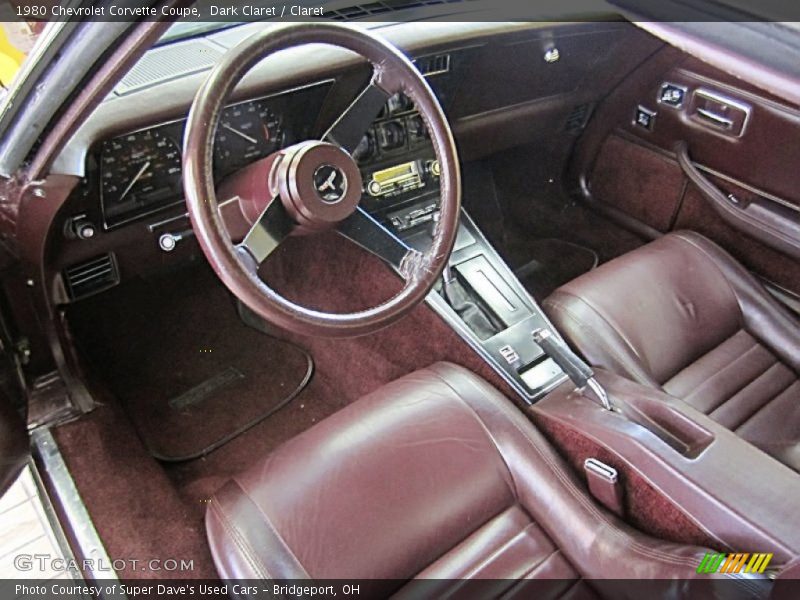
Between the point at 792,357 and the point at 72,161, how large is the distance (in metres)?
1.64

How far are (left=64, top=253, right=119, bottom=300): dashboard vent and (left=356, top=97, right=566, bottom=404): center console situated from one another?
1.99ft

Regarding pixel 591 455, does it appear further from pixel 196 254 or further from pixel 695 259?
pixel 196 254

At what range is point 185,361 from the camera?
78.8 inches

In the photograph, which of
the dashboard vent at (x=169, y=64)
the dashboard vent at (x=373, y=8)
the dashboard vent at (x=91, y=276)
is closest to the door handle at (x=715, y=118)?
the dashboard vent at (x=373, y=8)

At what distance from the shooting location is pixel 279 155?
116cm

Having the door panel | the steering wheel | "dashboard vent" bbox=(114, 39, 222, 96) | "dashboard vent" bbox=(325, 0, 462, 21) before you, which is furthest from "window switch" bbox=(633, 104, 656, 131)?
"dashboard vent" bbox=(114, 39, 222, 96)

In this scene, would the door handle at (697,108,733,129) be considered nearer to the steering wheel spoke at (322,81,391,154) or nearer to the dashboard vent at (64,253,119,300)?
the steering wheel spoke at (322,81,391,154)

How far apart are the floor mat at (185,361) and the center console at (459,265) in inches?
22.7

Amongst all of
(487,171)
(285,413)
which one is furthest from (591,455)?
(487,171)

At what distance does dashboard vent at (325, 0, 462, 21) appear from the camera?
66.7 inches

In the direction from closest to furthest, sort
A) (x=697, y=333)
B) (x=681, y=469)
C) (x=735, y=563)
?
1. (x=735, y=563)
2. (x=681, y=469)
3. (x=697, y=333)

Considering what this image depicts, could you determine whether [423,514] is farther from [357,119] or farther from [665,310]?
[665,310]

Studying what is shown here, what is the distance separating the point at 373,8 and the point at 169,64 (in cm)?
58

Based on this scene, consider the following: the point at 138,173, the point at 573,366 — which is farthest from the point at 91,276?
the point at 573,366
